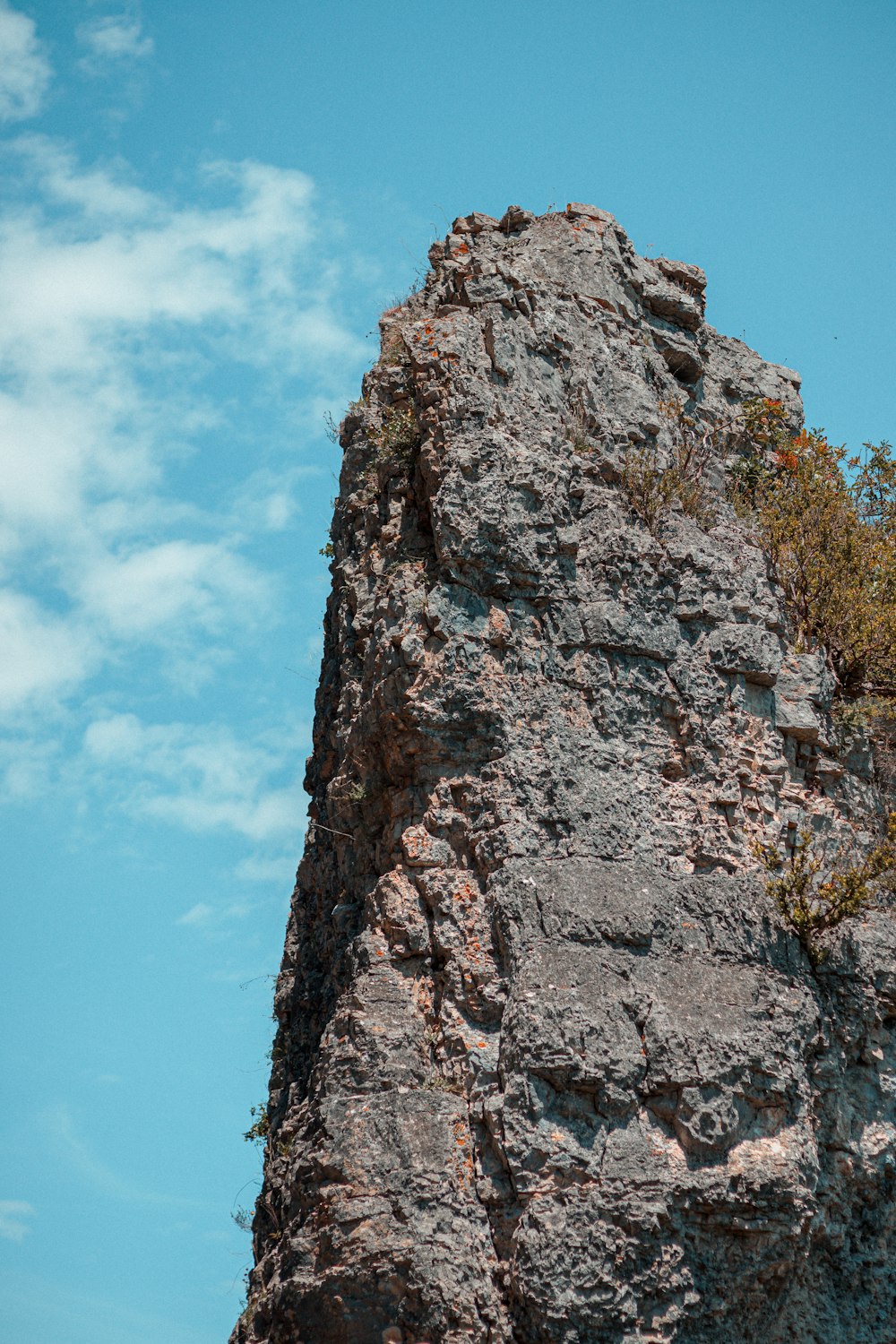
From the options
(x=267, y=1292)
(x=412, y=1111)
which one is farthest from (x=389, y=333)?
(x=267, y=1292)

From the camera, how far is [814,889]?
8.90m

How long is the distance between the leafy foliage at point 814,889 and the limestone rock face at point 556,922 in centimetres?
12

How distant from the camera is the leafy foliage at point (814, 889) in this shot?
8539 mm

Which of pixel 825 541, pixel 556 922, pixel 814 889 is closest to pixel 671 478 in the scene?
pixel 825 541

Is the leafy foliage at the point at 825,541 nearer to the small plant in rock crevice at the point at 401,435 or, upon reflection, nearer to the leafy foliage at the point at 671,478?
the leafy foliage at the point at 671,478

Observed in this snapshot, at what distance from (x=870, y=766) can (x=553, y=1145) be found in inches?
162

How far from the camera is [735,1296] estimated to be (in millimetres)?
7355

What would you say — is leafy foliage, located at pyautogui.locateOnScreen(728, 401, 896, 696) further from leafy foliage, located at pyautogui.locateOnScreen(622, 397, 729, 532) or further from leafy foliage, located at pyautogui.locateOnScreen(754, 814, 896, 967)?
leafy foliage, located at pyautogui.locateOnScreen(754, 814, 896, 967)

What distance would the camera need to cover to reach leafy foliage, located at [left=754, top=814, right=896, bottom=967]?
28.0 feet

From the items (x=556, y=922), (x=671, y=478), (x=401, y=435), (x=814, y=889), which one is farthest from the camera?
(x=401, y=435)

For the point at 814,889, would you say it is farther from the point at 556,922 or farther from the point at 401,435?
the point at 401,435

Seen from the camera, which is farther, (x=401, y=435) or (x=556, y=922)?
(x=401, y=435)

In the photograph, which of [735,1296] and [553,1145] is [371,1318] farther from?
[735,1296]

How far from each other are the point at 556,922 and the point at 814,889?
197 centimetres
